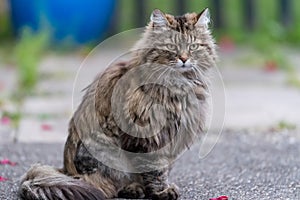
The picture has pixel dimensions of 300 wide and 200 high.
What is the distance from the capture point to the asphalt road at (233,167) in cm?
443

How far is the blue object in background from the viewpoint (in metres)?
9.71

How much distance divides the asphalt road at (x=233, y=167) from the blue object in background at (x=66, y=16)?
421cm

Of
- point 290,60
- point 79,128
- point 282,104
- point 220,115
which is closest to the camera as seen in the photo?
point 79,128

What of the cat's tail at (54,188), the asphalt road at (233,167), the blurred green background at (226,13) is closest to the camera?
the cat's tail at (54,188)

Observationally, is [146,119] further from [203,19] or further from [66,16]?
[66,16]

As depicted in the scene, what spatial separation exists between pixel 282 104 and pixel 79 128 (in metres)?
3.19

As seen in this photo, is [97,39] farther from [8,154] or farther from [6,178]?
[6,178]

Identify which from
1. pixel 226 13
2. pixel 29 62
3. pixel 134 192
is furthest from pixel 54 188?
pixel 226 13

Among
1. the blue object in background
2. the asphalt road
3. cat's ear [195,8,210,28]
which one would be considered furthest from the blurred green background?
cat's ear [195,8,210,28]

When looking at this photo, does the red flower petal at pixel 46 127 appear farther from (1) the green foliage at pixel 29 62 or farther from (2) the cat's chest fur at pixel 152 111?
(2) the cat's chest fur at pixel 152 111

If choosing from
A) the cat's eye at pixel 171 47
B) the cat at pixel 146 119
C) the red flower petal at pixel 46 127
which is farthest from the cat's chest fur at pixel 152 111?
the red flower petal at pixel 46 127

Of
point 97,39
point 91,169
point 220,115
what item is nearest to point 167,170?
point 91,169

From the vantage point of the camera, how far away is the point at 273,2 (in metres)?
10.5

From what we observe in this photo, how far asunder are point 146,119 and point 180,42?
17.0 inches
